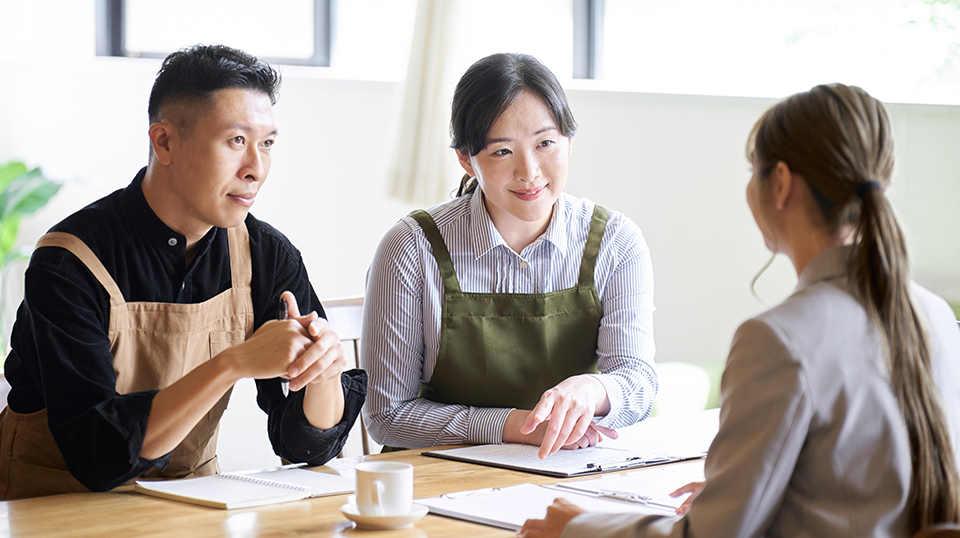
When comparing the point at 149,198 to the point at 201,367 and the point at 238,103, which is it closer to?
the point at 238,103

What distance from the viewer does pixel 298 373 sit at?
1.34 meters

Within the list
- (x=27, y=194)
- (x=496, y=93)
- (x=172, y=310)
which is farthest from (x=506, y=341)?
(x=27, y=194)

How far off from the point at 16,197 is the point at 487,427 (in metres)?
2.21

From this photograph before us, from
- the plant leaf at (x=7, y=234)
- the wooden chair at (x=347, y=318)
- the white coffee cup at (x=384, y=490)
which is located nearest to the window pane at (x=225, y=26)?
the plant leaf at (x=7, y=234)

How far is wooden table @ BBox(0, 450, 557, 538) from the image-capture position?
110cm

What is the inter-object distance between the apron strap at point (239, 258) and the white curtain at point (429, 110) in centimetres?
152

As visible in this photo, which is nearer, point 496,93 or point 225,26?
point 496,93

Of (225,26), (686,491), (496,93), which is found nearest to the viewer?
(686,491)

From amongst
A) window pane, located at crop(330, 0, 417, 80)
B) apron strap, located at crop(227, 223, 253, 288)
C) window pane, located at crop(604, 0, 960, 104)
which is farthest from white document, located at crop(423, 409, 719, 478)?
window pane, located at crop(330, 0, 417, 80)

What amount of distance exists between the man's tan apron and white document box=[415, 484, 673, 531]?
0.56 metres

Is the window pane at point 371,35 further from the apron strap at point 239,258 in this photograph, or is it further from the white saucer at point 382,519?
the white saucer at point 382,519

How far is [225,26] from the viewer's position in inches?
144

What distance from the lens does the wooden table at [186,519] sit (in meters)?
1.10

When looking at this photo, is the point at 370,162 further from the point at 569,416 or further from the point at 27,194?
the point at 569,416
